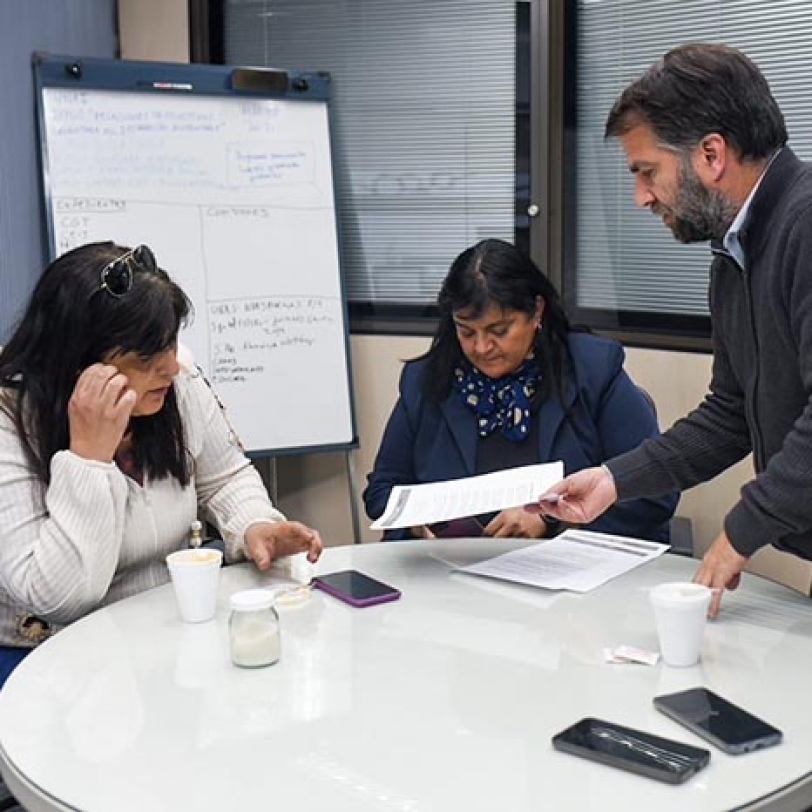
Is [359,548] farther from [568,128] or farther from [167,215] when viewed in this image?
[568,128]

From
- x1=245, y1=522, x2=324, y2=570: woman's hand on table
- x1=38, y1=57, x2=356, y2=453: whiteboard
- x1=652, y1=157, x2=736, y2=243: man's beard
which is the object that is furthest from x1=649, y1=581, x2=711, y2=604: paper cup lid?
x1=38, y1=57, x2=356, y2=453: whiteboard

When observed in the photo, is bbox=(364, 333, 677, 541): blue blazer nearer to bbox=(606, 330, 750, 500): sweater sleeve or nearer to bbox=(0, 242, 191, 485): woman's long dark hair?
bbox=(606, 330, 750, 500): sweater sleeve

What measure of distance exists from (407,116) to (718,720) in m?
2.52

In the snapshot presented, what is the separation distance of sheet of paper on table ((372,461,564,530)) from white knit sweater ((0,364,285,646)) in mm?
290

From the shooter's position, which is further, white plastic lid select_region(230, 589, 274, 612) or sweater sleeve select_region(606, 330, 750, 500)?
sweater sleeve select_region(606, 330, 750, 500)

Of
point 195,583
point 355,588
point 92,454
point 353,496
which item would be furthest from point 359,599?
point 353,496

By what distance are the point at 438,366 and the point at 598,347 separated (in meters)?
0.36

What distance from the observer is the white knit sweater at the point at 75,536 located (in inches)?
60.7

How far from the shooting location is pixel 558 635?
4.65 ft

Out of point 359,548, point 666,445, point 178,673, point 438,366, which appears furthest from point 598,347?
point 178,673

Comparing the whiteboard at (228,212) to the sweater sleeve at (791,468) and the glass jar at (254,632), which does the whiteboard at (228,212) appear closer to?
the glass jar at (254,632)

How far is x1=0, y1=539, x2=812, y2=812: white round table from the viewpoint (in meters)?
1.01

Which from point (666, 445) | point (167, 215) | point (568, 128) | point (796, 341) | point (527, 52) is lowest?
point (666, 445)

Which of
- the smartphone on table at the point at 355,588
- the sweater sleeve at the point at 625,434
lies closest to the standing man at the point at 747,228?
the smartphone on table at the point at 355,588
